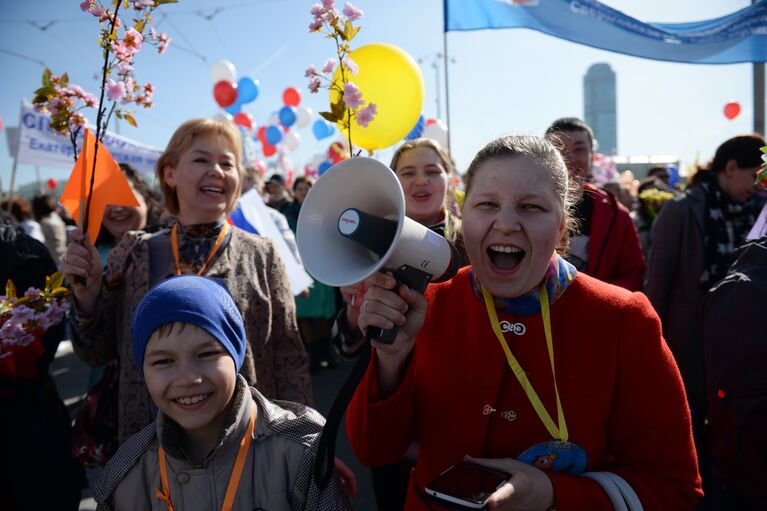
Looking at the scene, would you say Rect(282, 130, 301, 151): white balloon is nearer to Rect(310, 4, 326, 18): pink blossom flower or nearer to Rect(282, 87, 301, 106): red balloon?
Rect(282, 87, 301, 106): red balloon

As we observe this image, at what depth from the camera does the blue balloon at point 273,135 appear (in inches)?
460

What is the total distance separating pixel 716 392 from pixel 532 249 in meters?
0.89

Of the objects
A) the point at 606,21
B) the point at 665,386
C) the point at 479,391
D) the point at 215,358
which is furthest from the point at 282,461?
the point at 606,21

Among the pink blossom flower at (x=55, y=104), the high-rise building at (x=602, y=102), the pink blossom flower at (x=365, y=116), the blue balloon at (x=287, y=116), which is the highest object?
the high-rise building at (x=602, y=102)

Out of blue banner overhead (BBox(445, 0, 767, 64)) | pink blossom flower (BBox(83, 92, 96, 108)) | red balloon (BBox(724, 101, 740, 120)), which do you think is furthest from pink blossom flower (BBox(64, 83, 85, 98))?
red balloon (BBox(724, 101, 740, 120))

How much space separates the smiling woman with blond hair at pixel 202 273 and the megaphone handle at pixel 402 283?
37.8 inches

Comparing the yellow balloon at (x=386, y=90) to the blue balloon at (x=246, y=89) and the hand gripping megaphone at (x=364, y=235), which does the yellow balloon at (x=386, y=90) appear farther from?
the blue balloon at (x=246, y=89)

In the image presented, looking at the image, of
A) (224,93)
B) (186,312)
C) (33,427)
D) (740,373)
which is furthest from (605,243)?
(224,93)

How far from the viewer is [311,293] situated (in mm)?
5684

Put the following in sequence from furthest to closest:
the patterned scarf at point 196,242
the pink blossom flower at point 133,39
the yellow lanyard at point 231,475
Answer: the patterned scarf at point 196,242, the pink blossom flower at point 133,39, the yellow lanyard at point 231,475

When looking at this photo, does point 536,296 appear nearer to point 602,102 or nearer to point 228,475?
point 228,475

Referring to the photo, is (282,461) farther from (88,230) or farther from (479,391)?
(88,230)

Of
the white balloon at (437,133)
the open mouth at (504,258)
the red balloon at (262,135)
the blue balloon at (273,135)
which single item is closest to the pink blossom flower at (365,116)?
the open mouth at (504,258)

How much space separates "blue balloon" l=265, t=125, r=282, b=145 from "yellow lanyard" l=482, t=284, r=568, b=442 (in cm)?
1118
